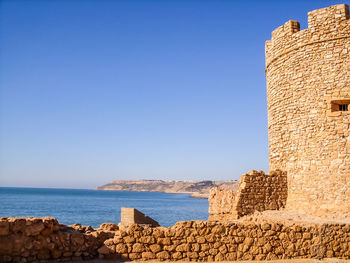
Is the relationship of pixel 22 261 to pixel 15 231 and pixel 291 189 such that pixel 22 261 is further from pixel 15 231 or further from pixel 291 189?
pixel 291 189

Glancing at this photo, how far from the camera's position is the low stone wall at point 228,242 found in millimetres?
8180

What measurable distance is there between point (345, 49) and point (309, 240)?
6076mm

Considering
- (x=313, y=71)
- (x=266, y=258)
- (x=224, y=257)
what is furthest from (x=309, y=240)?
(x=313, y=71)

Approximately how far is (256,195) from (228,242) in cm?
340

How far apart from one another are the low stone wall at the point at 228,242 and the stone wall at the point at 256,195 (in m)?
2.56

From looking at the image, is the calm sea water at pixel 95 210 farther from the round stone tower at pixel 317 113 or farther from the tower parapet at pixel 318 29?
the tower parapet at pixel 318 29

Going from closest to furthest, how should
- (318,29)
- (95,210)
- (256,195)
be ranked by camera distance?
(318,29), (256,195), (95,210)

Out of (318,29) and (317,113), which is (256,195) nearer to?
(317,113)

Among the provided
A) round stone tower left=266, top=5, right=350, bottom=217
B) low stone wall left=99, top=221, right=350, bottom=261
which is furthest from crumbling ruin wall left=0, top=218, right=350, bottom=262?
round stone tower left=266, top=5, right=350, bottom=217

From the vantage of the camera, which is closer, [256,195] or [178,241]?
[178,241]

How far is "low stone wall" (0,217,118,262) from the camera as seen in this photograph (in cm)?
736

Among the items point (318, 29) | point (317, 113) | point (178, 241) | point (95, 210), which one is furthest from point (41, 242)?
point (95, 210)

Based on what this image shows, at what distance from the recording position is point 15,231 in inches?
293

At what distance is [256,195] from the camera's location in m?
11.6
